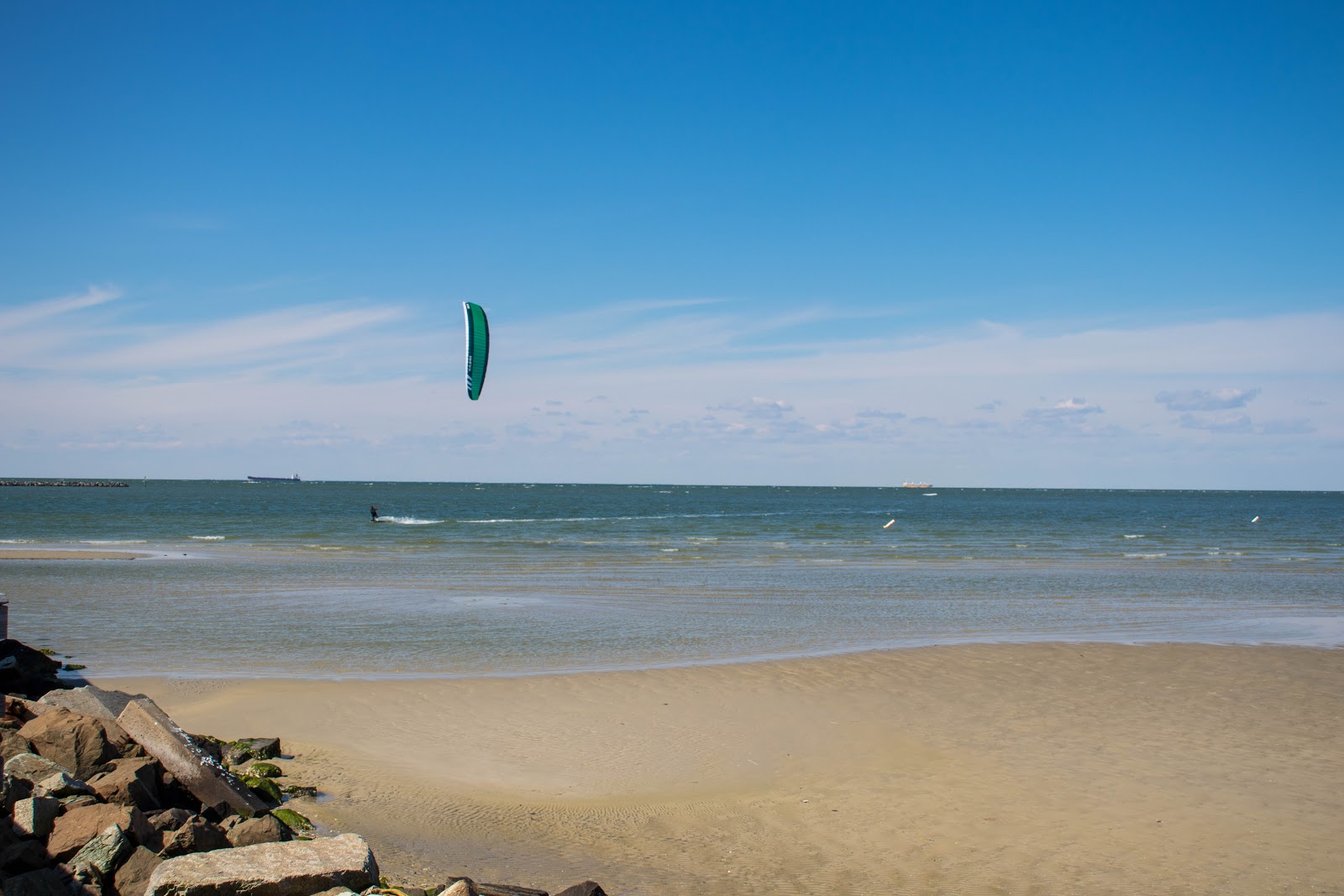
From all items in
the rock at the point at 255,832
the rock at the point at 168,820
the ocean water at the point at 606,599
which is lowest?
the ocean water at the point at 606,599

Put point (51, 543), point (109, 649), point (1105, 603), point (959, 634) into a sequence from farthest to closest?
point (51, 543) < point (1105, 603) < point (959, 634) < point (109, 649)

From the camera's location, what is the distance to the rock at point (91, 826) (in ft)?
15.8

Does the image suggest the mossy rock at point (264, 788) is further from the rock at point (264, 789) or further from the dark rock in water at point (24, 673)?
the dark rock in water at point (24, 673)

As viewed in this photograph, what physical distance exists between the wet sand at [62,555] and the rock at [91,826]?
28083 millimetres

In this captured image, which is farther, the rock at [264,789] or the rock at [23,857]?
the rock at [264,789]

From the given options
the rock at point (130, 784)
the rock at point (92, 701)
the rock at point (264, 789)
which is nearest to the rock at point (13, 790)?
the rock at point (130, 784)

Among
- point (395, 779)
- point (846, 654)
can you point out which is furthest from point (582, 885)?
point (846, 654)

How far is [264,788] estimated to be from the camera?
21.6 feet

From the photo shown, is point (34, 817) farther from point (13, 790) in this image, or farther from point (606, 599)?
point (606, 599)

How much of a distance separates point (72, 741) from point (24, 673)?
3.19 metres

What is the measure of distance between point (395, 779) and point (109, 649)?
7.72 m

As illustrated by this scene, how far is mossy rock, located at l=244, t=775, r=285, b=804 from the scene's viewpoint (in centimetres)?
652

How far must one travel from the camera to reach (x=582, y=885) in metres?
4.95

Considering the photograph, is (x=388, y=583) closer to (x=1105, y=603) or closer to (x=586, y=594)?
(x=586, y=594)
